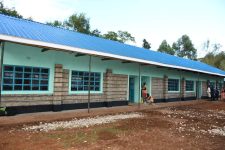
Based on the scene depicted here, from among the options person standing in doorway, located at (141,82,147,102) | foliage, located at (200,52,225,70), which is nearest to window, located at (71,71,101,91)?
person standing in doorway, located at (141,82,147,102)

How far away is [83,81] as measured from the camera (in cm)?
1644

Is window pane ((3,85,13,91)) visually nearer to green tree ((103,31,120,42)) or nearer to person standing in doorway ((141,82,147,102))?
person standing in doorway ((141,82,147,102))

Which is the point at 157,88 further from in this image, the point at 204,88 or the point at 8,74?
the point at 8,74

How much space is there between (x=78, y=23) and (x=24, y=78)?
43884 millimetres

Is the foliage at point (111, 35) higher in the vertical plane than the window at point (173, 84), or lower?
higher

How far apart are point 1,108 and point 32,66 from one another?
261cm

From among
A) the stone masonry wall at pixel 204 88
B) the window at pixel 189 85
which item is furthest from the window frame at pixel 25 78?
the stone masonry wall at pixel 204 88

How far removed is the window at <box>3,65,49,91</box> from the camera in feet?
41.1

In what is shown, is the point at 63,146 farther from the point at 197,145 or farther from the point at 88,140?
the point at 197,145

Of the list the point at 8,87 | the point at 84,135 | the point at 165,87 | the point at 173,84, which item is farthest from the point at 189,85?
the point at 84,135

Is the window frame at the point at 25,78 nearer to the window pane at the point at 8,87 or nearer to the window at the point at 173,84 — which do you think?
the window pane at the point at 8,87

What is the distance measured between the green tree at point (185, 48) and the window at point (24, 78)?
239 feet

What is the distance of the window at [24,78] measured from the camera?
12.5 meters

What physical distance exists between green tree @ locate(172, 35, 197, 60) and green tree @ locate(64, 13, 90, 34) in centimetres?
3707
